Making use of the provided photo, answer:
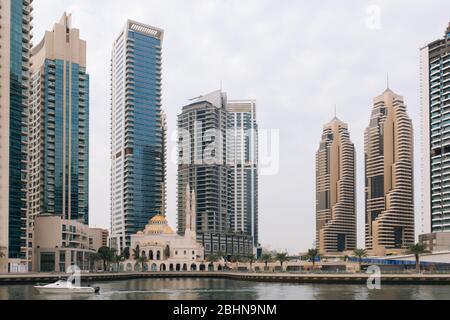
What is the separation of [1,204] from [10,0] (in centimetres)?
5016

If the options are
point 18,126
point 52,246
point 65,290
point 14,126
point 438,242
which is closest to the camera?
point 65,290

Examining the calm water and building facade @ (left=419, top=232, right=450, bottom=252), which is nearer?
the calm water

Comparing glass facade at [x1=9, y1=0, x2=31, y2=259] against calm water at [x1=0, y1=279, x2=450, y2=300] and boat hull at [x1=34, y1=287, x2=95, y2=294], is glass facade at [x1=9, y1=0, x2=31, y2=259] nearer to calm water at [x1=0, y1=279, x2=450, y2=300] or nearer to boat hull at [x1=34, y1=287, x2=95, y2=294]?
calm water at [x1=0, y1=279, x2=450, y2=300]

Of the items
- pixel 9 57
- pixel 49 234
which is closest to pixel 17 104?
pixel 9 57

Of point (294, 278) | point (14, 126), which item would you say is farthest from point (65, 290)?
point (14, 126)

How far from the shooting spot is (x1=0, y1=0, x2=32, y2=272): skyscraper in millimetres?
148375

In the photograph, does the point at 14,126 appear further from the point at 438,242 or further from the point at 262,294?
the point at 438,242

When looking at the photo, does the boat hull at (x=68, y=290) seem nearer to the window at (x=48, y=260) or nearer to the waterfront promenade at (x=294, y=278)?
the waterfront promenade at (x=294, y=278)

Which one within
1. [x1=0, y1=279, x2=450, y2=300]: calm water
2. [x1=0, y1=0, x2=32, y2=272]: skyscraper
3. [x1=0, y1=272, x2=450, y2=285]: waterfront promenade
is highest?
[x1=0, y1=0, x2=32, y2=272]: skyscraper

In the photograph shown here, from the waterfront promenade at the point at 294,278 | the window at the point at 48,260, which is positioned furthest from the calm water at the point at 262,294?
the window at the point at 48,260

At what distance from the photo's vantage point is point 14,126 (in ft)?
518

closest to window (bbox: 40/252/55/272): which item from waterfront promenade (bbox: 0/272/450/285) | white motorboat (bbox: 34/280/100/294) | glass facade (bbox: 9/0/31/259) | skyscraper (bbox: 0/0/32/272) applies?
skyscraper (bbox: 0/0/32/272)

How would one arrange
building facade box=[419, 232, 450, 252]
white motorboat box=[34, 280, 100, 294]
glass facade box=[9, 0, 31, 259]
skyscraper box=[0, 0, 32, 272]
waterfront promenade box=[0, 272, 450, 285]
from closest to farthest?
white motorboat box=[34, 280, 100, 294]
waterfront promenade box=[0, 272, 450, 285]
skyscraper box=[0, 0, 32, 272]
glass facade box=[9, 0, 31, 259]
building facade box=[419, 232, 450, 252]

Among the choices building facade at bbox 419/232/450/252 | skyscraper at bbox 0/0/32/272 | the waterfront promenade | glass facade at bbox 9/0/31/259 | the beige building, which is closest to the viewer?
the waterfront promenade
